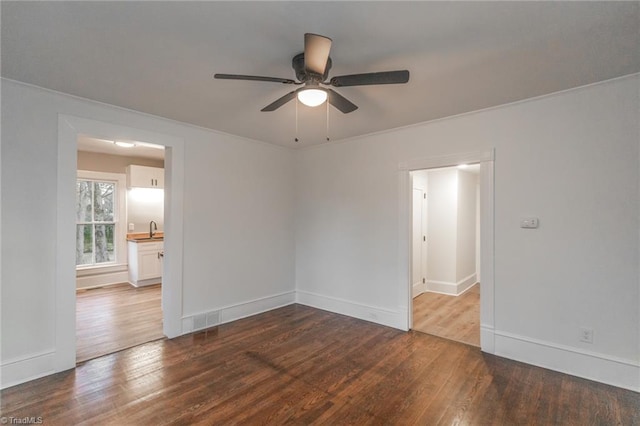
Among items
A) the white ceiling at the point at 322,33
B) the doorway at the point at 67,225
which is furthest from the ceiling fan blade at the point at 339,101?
the doorway at the point at 67,225

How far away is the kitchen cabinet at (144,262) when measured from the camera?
5.80m

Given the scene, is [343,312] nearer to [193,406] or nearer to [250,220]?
[250,220]

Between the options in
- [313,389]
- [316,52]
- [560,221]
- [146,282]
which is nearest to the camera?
[316,52]

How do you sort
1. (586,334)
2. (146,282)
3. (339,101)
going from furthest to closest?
(146,282) < (586,334) < (339,101)

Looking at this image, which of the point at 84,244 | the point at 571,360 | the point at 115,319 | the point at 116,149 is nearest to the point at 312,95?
the point at 571,360

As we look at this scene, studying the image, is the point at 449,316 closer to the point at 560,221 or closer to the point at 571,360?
the point at 571,360

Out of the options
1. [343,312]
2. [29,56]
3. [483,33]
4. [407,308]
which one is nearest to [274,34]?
[483,33]

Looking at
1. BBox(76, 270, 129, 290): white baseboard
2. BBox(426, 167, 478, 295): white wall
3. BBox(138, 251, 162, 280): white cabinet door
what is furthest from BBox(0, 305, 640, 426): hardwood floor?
BBox(76, 270, 129, 290): white baseboard

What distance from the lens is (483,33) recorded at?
1859 mm

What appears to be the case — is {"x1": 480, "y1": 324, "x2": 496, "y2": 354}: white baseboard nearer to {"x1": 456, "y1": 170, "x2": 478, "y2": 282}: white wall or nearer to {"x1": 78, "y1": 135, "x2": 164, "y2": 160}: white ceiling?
{"x1": 456, "y1": 170, "x2": 478, "y2": 282}: white wall

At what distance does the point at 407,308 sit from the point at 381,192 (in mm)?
1570

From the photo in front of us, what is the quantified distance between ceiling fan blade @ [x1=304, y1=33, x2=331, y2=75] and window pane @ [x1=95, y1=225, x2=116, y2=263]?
20.4ft

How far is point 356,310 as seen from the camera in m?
4.25

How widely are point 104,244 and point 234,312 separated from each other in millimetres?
3854
